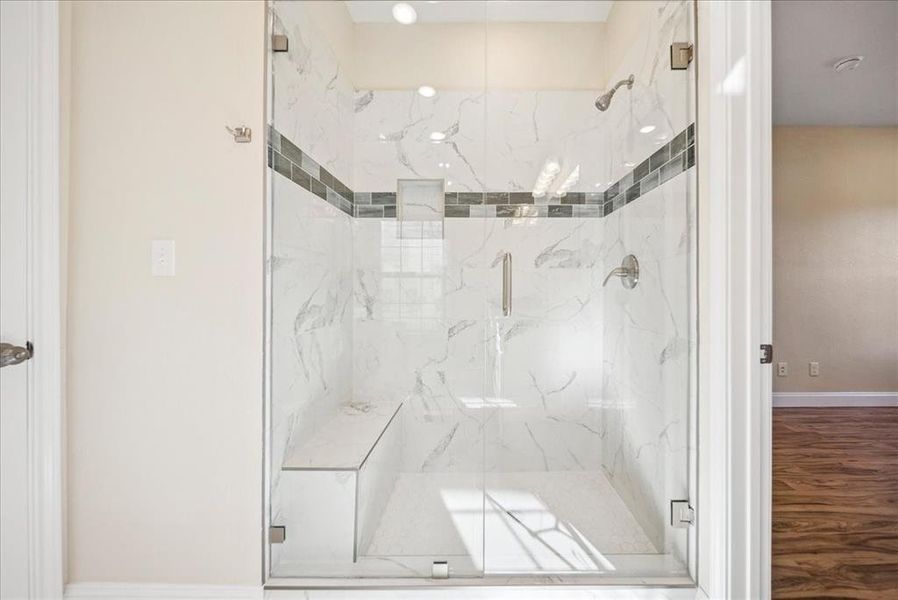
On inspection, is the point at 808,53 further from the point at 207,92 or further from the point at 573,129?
the point at 207,92

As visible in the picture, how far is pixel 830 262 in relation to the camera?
3488 millimetres

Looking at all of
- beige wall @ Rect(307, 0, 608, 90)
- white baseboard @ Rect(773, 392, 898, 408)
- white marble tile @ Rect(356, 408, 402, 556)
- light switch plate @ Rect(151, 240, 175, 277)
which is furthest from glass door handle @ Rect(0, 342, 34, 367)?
white baseboard @ Rect(773, 392, 898, 408)

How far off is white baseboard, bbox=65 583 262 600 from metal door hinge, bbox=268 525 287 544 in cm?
13

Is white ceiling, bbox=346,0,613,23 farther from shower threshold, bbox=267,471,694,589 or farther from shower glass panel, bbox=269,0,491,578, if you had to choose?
shower threshold, bbox=267,471,694,589

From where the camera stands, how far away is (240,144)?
147 cm

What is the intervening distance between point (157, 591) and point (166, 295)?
0.96 m

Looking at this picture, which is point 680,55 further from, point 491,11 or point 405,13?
point 405,13

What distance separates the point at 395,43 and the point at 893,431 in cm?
387

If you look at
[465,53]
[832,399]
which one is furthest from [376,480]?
[832,399]

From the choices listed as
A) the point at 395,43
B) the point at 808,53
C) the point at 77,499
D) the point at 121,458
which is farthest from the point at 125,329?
the point at 808,53

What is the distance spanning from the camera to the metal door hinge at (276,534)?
1513 mm

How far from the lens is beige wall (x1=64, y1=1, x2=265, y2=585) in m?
1.47

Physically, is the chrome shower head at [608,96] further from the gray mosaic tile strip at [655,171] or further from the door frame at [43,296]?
the door frame at [43,296]

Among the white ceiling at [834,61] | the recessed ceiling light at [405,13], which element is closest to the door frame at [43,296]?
the recessed ceiling light at [405,13]
